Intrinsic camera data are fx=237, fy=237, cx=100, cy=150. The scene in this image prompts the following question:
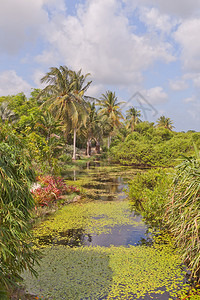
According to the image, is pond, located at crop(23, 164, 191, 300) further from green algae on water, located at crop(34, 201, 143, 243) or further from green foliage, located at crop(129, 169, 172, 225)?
green foliage, located at crop(129, 169, 172, 225)

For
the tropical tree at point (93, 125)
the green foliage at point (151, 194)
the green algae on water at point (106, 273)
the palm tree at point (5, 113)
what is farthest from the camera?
the tropical tree at point (93, 125)

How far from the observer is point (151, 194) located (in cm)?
912

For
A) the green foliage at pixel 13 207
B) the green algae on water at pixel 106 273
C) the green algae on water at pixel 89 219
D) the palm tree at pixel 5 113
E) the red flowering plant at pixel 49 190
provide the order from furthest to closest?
the palm tree at pixel 5 113 → the red flowering plant at pixel 49 190 → the green algae on water at pixel 89 219 → the green algae on water at pixel 106 273 → the green foliage at pixel 13 207

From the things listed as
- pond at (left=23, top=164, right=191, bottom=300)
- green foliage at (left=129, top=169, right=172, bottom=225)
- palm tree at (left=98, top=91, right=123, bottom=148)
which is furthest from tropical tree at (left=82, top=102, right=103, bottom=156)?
pond at (left=23, top=164, right=191, bottom=300)

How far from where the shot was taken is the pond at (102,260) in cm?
459

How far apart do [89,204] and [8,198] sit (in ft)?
27.0

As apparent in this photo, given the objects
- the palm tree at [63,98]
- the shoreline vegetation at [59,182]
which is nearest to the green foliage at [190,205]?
the shoreline vegetation at [59,182]

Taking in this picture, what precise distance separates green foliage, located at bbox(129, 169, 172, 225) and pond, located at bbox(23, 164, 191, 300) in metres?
0.53

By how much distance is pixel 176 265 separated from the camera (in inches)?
218

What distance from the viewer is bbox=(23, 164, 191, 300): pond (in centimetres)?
459

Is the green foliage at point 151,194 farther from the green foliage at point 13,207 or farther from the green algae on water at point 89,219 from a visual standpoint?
the green foliage at point 13,207

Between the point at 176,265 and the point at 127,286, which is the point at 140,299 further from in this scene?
the point at 176,265

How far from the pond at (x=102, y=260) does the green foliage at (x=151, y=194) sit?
535 millimetres

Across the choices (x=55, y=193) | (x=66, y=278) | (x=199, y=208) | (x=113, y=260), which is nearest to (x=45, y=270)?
(x=66, y=278)
